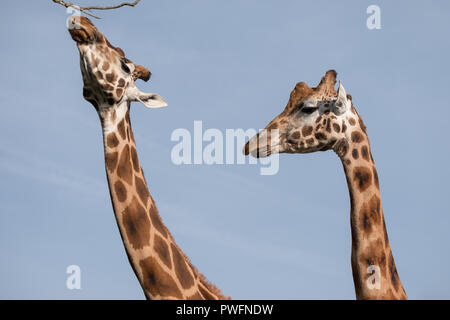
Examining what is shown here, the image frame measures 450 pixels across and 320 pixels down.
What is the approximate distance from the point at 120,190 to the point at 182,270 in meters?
1.51

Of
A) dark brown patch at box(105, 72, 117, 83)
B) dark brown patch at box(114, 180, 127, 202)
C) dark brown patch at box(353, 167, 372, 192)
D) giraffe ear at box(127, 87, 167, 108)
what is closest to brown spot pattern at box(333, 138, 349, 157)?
dark brown patch at box(353, 167, 372, 192)

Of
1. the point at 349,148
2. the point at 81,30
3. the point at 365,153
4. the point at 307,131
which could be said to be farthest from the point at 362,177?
the point at 81,30

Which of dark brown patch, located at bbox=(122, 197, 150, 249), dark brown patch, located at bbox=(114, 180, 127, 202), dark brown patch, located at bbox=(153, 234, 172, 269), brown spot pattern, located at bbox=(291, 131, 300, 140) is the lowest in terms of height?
dark brown patch, located at bbox=(153, 234, 172, 269)

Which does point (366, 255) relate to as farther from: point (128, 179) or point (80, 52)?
point (80, 52)

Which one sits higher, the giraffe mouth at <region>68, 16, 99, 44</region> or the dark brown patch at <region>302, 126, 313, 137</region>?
the giraffe mouth at <region>68, 16, 99, 44</region>

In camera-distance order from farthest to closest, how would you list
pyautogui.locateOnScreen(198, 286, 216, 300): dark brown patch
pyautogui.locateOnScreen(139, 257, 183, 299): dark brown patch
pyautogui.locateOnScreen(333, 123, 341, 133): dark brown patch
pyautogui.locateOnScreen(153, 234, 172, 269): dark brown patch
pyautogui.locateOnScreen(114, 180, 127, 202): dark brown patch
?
pyautogui.locateOnScreen(333, 123, 341, 133): dark brown patch → pyautogui.locateOnScreen(198, 286, 216, 300): dark brown patch → pyautogui.locateOnScreen(114, 180, 127, 202): dark brown patch → pyautogui.locateOnScreen(153, 234, 172, 269): dark brown patch → pyautogui.locateOnScreen(139, 257, 183, 299): dark brown patch

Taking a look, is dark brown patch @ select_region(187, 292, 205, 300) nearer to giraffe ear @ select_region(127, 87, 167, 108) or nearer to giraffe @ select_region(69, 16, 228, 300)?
giraffe @ select_region(69, 16, 228, 300)

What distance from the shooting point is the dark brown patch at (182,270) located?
1337 centimetres

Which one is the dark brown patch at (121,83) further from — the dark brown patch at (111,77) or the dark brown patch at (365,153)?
the dark brown patch at (365,153)

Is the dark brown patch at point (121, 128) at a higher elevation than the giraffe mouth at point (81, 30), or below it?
below

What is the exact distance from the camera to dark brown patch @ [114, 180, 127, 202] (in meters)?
13.4

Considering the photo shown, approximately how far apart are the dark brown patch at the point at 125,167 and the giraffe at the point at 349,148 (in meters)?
2.45

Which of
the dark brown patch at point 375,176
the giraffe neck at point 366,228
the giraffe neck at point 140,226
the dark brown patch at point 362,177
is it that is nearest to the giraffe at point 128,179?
the giraffe neck at point 140,226
